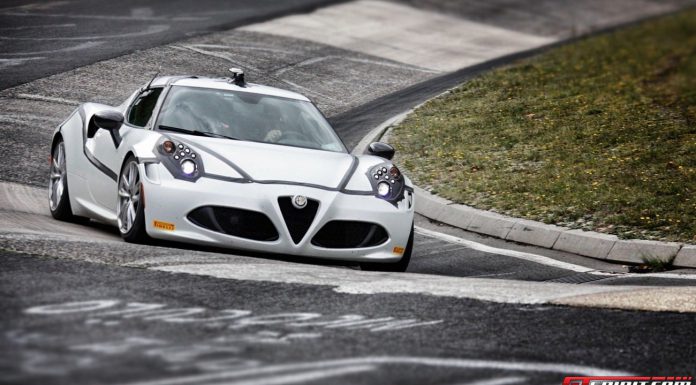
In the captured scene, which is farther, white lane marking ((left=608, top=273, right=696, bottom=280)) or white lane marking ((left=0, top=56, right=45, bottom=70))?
white lane marking ((left=0, top=56, right=45, bottom=70))

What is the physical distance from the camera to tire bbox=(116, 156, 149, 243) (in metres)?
9.17

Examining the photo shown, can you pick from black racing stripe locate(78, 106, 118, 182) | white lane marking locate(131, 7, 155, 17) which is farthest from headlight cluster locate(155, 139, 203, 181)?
white lane marking locate(131, 7, 155, 17)

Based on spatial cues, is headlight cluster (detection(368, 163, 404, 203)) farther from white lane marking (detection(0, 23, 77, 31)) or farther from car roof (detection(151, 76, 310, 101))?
white lane marking (detection(0, 23, 77, 31))

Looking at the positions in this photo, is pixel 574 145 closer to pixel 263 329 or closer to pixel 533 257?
pixel 533 257

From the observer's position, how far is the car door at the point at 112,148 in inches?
392

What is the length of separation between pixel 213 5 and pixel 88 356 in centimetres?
2283

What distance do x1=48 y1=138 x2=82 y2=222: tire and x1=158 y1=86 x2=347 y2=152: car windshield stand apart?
4.05ft

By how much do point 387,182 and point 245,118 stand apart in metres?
1.31

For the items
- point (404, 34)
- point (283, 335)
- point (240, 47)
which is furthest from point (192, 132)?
point (404, 34)

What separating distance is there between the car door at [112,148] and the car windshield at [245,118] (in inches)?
7.7

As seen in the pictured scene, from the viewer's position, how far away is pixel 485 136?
1650cm

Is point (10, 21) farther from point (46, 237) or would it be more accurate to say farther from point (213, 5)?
point (46, 237)

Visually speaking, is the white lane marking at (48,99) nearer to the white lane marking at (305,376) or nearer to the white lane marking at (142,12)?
the white lane marking at (142,12)

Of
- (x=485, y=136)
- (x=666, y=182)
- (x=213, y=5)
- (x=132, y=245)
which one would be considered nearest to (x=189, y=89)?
(x=132, y=245)
